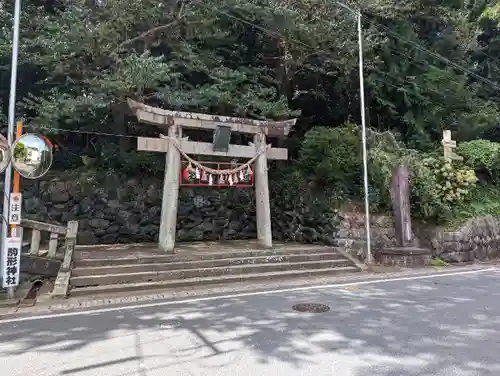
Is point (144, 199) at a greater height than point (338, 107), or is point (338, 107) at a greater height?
point (338, 107)

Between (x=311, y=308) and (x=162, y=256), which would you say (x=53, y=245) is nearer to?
(x=162, y=256)

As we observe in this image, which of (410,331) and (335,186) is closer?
(410,331)

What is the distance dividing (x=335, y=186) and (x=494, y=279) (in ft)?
17.2

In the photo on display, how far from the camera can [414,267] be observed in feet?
38.1

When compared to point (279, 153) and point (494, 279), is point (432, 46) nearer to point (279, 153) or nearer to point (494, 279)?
point (279, 153)

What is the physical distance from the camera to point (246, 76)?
544 inches

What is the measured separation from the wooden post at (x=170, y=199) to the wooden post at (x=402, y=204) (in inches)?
269

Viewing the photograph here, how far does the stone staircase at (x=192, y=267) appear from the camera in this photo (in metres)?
8.33

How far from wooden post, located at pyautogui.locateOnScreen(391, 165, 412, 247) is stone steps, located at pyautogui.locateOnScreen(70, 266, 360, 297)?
7.22ft

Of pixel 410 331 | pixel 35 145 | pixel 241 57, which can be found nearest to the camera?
pixel 410 331

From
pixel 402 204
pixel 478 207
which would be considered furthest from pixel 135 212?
pixel 478 207

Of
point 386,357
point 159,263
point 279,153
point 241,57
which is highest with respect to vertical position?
point 241,57

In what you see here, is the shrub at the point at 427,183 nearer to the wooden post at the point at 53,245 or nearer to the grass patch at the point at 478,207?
the grass patch at the point at 478,207

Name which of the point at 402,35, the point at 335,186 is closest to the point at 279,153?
the point at 335,186
